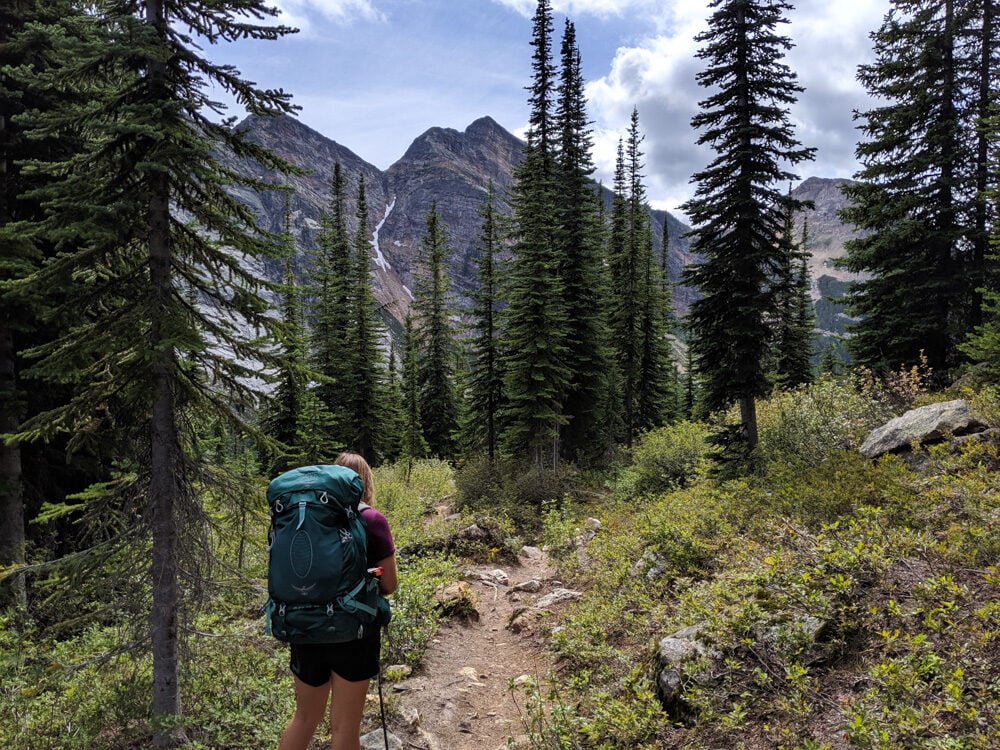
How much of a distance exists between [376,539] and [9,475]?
29.6 ft

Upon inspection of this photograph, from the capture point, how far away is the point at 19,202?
30.4 ft

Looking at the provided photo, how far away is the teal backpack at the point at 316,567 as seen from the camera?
11.3 feet

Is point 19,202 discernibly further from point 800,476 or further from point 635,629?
point 800,476

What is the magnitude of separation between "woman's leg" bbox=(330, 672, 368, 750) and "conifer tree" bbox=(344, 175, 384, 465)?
2698cm

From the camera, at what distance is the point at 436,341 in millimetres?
36094

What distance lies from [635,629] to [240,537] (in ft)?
17.0

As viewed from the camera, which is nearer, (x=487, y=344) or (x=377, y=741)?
(x=377, y=741)

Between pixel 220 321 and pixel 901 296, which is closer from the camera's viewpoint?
pixel 220 321

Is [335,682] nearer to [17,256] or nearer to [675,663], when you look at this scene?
[675,663]

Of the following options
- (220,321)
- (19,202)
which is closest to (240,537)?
(220,321)

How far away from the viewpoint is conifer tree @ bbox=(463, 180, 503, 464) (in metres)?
23.7

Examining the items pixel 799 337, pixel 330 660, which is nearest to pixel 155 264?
pixel 330 660

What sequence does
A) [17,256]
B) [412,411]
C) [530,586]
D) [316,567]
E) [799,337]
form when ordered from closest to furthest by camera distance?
[316,567] → [17,256] → [530,586] → [412,411] → [799,337]

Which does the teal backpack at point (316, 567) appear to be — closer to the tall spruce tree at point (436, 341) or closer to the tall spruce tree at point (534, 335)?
the tall spruce tree at point (534, 335)
